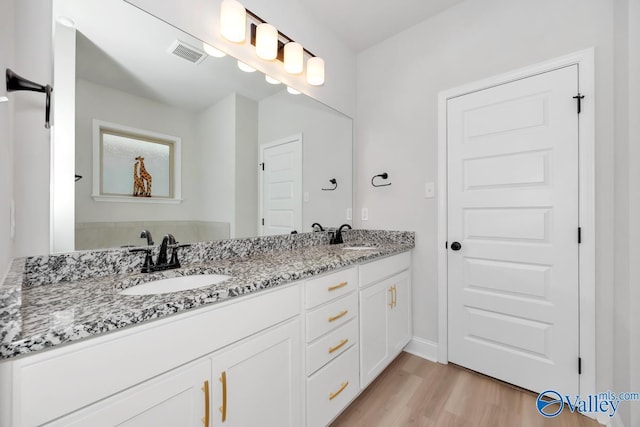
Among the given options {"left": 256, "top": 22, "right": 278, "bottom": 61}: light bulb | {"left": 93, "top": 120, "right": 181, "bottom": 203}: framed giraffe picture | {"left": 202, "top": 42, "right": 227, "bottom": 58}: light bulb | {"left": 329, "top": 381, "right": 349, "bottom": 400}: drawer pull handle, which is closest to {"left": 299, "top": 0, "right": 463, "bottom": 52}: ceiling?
{"left": 256, "top": 22, "right": 278, "bottom": 61}: light bulb

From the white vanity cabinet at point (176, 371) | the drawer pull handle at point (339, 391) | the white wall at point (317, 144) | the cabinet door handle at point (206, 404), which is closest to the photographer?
the white vanity cabinet at point (176, 371)

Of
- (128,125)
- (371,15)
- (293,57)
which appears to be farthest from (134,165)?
(371,15)

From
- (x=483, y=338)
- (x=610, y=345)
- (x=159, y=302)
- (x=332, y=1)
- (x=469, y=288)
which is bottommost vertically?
(x=483, y=338)

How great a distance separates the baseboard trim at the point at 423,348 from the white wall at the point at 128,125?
190cm

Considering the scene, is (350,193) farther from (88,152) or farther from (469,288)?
(88,152)

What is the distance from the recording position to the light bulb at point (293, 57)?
1779mm

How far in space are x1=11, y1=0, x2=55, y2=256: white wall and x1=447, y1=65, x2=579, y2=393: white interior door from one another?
2.19 meters

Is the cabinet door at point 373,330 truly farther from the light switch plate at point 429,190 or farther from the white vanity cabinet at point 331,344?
the light switch plate at point 429,190

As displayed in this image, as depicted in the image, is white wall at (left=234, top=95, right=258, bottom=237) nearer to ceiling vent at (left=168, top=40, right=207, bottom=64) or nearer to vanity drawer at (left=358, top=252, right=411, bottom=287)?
ceiling vent at (left=168, top=40, right=207, bottom=64)

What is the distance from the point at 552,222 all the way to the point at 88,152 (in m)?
2.39

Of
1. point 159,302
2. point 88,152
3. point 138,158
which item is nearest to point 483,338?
point 159,302

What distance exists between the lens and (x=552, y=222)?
159cm

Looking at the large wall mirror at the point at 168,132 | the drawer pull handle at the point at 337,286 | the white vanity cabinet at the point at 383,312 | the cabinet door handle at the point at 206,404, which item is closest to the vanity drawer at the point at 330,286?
the drawer pull handle at the point at 337,286

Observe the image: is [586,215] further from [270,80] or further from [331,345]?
[270,80]
